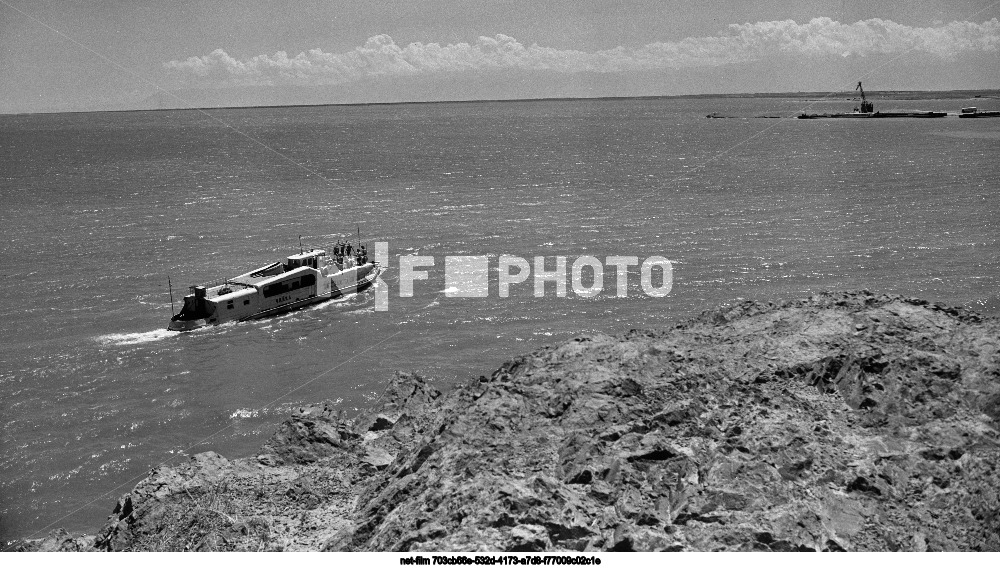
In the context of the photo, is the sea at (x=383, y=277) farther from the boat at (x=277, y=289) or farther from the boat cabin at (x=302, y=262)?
the boat cabin at (x=302, y=262)

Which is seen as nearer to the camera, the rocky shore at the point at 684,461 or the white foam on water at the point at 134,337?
the rocky shore at the point at 684,461

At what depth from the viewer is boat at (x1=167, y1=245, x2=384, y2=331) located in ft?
139

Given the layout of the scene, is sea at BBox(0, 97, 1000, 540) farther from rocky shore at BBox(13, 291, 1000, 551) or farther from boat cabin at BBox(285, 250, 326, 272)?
rocky shore at BBox(13, 291, 1000, 551)

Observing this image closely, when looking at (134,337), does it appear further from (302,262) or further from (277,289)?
(302,262)

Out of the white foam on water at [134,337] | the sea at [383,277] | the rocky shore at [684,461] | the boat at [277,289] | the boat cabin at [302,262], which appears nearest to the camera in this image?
the rocky shore at [684,461]

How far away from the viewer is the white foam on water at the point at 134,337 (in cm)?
3969

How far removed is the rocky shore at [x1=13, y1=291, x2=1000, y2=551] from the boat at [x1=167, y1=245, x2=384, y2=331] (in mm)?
27593

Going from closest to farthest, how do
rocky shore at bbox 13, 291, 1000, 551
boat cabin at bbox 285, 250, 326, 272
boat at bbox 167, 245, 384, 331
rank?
rocky shore at bbox 13, 291, 1000, 551 → boat at bbox 167, 245, 384, 331 → boat cabin at bbox 285, 250, 326, 272

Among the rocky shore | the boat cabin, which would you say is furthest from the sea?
the rocky shore

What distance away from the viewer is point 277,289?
45.5 meters

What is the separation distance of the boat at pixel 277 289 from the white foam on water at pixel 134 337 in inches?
20.6

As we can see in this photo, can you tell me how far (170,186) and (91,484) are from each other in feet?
254

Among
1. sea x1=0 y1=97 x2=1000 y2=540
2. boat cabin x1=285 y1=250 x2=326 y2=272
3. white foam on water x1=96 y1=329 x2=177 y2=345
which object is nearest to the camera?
sea x1=0 y1=97 x2=1000 y2=540

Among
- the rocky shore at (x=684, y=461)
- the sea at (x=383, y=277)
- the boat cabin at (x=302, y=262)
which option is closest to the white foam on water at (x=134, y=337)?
the sea at (x=383, y=277)
